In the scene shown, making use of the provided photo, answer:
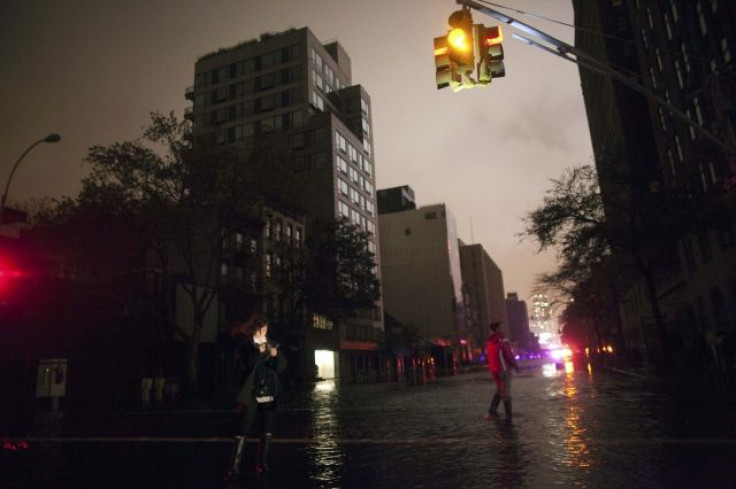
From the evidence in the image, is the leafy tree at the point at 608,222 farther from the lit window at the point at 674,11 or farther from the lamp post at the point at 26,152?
the lamp post at the point at 26,152

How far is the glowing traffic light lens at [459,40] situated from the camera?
776cm

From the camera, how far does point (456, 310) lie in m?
108

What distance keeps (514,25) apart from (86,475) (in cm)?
850

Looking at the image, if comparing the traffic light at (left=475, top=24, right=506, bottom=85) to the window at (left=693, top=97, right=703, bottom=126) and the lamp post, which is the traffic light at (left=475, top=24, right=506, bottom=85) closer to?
the lamp post

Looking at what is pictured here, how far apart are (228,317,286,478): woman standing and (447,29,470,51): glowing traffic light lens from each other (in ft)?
15.9

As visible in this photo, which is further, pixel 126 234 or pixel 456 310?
pixel 456 310

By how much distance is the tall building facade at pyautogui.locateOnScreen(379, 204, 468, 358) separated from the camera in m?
106

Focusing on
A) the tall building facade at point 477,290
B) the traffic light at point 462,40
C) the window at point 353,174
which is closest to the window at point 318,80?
the window at point 353,174

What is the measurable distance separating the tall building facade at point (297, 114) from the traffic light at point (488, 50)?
54295 mm

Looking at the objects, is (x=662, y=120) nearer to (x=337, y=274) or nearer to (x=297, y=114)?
(x=337, y=274)

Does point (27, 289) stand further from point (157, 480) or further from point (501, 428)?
point (501, 428)

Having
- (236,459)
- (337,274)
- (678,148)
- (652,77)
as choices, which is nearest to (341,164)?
(337,274)

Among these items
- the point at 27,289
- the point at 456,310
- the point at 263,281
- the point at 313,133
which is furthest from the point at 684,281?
the point at 456,310

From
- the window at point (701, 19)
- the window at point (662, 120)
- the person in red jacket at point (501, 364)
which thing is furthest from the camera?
the window at point (662, 120)
